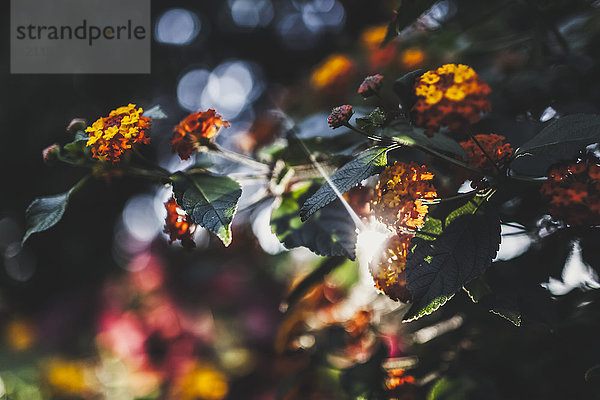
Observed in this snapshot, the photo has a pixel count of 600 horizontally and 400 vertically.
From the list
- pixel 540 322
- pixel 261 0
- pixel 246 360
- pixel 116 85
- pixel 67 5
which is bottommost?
pixel 246 360

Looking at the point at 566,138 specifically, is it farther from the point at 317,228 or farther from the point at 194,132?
the point at 194,132

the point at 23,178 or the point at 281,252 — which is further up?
the point at 23,178

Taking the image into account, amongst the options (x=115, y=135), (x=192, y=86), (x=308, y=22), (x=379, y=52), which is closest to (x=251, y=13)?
(x=308, y=22)

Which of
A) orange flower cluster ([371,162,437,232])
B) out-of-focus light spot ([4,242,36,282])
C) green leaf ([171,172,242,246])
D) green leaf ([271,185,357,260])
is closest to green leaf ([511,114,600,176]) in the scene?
orange flower cluster ([371,162,437,232])

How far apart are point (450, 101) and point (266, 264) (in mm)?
1311

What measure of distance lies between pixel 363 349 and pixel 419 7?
665mm

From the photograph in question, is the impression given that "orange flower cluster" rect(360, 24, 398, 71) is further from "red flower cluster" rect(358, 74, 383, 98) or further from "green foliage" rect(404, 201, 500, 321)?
"green foliage" rect(404, 201, 500, 321)

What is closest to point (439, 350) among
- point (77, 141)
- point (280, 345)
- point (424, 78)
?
point (280, 345)

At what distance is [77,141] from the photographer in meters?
0.54

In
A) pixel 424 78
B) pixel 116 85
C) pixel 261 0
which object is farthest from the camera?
pixel 261 0

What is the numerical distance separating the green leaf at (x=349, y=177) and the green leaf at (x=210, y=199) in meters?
0.10

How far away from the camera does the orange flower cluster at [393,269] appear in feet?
1.61

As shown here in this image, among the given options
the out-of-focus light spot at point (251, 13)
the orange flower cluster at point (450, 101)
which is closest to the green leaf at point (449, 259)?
the orange flower cluster at point (450, 101)

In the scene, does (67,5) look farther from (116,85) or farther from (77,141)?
(77,141)
